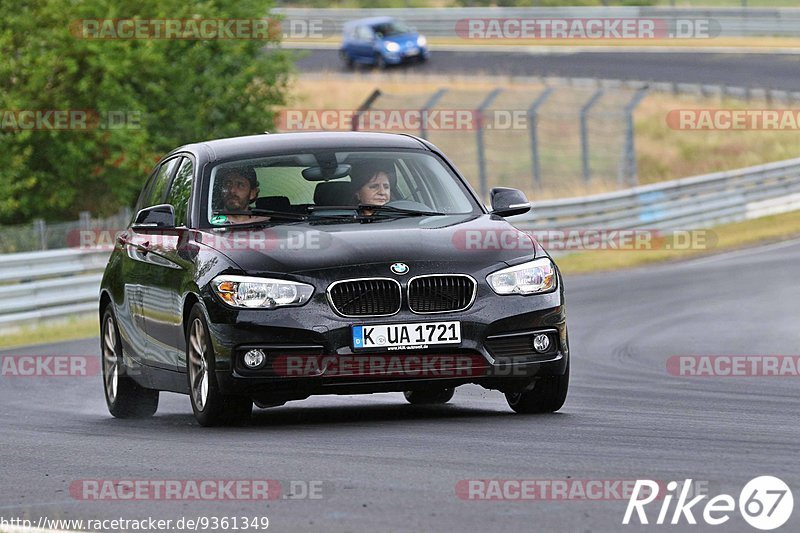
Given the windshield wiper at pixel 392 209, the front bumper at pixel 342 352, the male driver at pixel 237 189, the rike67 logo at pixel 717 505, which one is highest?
the male driver at pixel 237 189

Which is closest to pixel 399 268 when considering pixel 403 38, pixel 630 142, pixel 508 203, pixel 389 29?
pixel 508 203

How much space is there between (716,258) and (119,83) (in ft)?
46.4

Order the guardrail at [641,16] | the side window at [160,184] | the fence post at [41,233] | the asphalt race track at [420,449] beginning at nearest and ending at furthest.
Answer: the asphalt race track at [420,449] → the side window at [160,184] → the fence post at [41,233] → the guardrail at [641,16]

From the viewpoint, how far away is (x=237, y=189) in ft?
33.6

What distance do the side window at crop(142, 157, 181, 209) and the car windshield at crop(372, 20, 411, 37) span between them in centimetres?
4386

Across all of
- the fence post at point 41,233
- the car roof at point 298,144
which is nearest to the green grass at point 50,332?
the fence post at point 41,233

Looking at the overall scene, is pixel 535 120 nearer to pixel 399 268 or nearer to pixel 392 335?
pixel 399 268

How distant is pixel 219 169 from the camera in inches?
407

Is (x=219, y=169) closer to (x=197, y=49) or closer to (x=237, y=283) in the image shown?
(x=237, y=283)

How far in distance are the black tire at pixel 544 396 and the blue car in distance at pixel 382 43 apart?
45.1m

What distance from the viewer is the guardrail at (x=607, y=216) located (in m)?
21.3

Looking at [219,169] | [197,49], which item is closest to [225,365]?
[219,169]

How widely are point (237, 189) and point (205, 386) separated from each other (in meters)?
1.35

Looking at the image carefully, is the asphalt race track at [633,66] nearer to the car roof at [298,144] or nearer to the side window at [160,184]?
the side window at [160,184]
